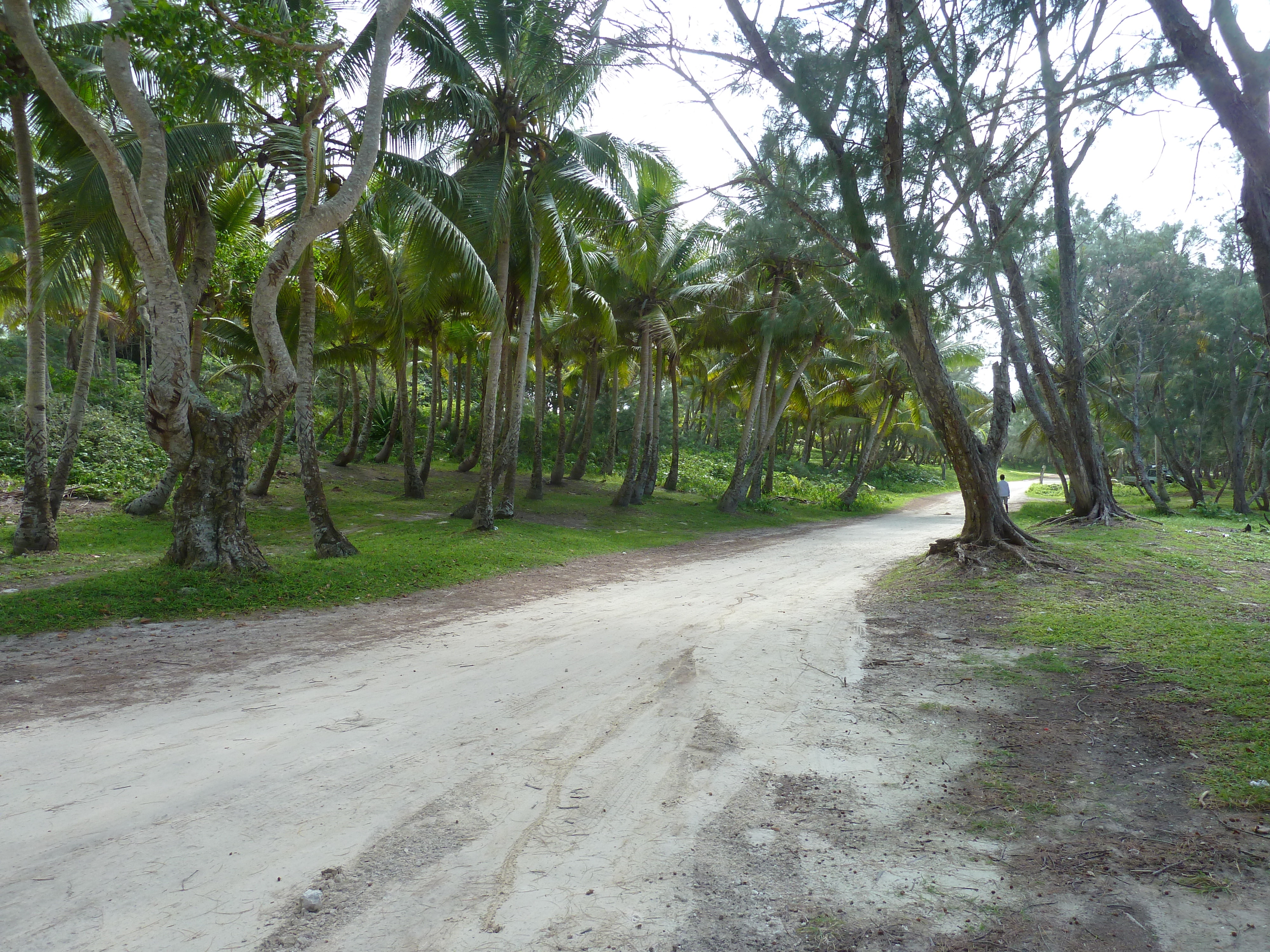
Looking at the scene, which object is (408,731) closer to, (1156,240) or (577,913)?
(577,913)

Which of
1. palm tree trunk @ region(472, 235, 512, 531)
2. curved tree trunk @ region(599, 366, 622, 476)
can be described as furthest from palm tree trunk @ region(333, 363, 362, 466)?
palm tree trunk @ region(472, 235, 512, 531)

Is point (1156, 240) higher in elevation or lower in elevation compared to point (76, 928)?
higher

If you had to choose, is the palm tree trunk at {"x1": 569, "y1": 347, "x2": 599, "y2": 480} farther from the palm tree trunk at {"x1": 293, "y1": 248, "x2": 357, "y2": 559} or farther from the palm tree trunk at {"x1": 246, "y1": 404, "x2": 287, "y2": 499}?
the palm tree trunk at {"x1": 293, "y1": 248, "x2": 357, "y2": 559}

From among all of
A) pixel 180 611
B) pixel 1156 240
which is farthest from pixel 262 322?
pixel 1156 240

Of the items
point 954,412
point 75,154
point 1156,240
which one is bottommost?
point 954,412

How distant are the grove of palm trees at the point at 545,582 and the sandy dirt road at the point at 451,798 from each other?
3 cm

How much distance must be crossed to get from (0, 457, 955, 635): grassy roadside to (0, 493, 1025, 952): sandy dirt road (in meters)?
1.24

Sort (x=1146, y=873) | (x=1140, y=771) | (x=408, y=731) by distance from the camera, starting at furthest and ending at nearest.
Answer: (x=408, y=731) → (x=1140, y=771) → (x=1146, y=873)

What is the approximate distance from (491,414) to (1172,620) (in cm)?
1199

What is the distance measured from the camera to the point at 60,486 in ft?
41.4

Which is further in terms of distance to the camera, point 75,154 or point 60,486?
point 60,486

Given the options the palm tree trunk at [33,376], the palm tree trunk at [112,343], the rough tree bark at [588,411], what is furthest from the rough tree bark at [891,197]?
the palm tree trunk at [112,343]

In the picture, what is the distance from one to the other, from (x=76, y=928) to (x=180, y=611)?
5838 mm

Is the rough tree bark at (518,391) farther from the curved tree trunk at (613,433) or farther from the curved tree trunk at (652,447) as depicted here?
the curved tree trunk at (613,433)
